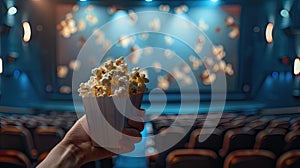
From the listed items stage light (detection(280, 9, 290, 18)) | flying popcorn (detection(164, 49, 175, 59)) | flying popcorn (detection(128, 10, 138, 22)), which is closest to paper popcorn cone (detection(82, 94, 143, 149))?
stage light (detection(280, 9, 290, 18))

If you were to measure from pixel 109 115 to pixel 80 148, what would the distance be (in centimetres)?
21

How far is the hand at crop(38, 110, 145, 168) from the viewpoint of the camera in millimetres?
906

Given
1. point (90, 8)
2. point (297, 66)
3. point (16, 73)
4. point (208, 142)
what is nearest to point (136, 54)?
point (90, 8)

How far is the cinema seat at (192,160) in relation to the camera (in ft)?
7.84

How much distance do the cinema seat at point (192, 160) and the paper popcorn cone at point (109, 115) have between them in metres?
1.57

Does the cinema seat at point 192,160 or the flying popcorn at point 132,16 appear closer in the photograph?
the cinema seat at point 192,160

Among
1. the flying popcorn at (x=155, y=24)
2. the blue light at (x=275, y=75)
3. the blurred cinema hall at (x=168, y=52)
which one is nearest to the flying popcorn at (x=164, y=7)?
the blurred cinema hall at (x=168, y=52)

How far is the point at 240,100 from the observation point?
974 centimetres

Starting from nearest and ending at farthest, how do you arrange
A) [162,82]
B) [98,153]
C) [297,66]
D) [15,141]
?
[98,153], [15,141], [297,66], [162,82]

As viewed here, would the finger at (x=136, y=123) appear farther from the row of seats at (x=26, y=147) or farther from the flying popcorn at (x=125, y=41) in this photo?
the flying popcorn at (x=125, y=41)

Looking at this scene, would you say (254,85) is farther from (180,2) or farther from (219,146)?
(219,146)

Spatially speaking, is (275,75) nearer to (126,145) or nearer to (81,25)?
(81,25)

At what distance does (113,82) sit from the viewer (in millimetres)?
856

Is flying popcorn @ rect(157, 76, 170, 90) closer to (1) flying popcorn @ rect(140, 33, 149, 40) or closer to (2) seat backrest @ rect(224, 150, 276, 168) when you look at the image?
(1) flying popcorn @ rect(140, 33, 149, 40)
